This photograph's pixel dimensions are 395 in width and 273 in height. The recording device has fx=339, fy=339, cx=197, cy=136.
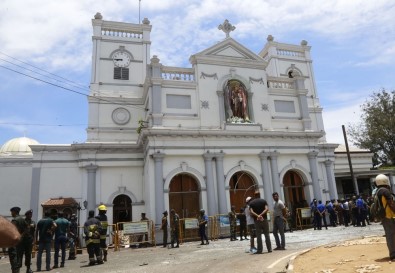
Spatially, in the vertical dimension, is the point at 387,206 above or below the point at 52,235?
above

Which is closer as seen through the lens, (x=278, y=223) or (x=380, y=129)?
(x=278, y=223)

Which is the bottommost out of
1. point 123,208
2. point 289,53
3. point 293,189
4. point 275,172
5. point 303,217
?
point 303,217

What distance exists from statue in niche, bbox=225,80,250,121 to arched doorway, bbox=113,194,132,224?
922 cm

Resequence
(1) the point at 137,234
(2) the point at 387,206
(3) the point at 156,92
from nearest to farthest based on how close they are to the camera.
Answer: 1. (2) the point at 387,206
2. (1) the point at 137,234
3. (3) the point at 156,92

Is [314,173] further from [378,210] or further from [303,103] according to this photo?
[378,210]

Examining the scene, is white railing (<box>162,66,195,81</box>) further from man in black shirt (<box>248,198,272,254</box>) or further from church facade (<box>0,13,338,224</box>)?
man in black shirt (<box>248,198,272,254</box>)

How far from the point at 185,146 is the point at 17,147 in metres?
18.3

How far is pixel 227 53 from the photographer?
24.5 metres

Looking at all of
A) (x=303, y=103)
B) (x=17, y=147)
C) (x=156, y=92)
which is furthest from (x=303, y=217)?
(x=17, y=147)

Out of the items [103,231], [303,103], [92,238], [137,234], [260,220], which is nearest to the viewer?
[260,220]

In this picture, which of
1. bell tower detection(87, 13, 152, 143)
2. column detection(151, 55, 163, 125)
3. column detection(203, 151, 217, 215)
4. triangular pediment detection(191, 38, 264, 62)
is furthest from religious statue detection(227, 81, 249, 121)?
bell tower detection(87, 13, 152, 143)

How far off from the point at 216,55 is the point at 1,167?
1772cm

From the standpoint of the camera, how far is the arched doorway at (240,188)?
2234 cm

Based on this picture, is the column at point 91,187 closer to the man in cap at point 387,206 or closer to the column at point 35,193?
the column at point 35,193
